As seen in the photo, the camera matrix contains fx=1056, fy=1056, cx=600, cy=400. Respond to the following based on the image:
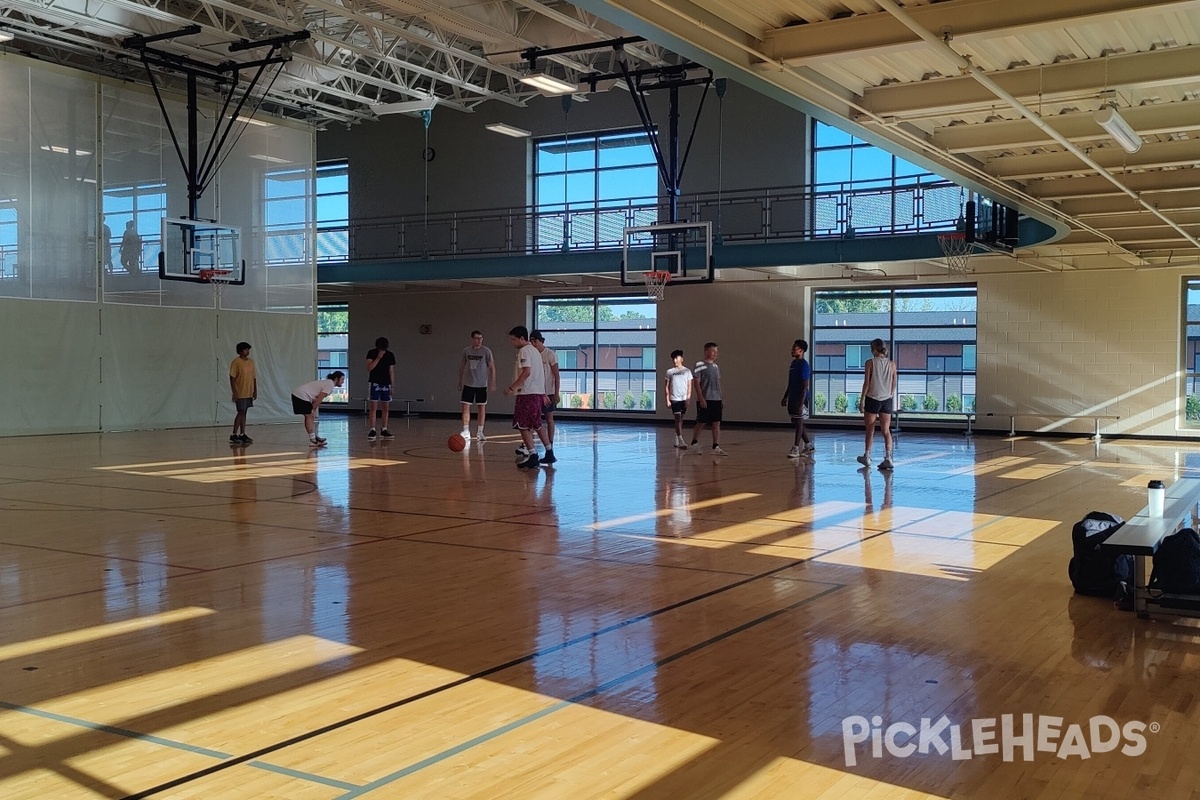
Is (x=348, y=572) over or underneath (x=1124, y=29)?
underneath

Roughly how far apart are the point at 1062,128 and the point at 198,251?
52.7 feet

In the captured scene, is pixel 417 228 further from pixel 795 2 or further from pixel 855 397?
pixel 795 2

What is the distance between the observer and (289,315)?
80.3 ft

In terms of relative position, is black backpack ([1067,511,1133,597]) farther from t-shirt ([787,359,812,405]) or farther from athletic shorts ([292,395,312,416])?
athletic shorts ([292,395,312,416])

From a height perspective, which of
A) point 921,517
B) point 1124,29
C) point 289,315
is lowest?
point 921,517

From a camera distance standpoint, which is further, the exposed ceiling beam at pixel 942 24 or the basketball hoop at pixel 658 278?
the basketball hoop at pixel 658 278

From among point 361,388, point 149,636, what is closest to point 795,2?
point 149,636

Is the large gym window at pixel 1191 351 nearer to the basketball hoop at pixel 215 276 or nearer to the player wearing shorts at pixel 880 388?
the player wearing shorts at pixel 880 388

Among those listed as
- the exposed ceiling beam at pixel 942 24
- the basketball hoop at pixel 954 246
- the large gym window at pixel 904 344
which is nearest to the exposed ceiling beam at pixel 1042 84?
the exposed ceiling beam at pixel 942 24

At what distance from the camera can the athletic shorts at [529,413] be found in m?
13.8

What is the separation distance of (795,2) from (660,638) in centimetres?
484

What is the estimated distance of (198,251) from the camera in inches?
813

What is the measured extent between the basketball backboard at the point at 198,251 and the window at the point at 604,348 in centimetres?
843

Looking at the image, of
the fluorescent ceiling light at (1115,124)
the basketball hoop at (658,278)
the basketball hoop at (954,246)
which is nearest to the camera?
the fluorescent ceiling light at (1115,124)
